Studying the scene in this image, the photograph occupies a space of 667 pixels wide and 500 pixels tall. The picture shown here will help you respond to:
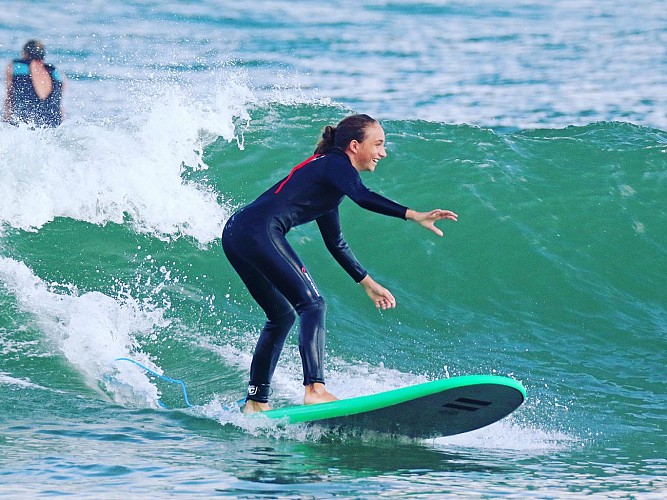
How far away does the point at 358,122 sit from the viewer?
5188mm

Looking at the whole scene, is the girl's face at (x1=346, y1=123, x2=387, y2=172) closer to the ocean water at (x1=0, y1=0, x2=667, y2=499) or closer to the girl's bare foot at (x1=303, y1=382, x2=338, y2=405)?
the girl's bare foot at (x1=303, y1=382, x2=338, y2=405)

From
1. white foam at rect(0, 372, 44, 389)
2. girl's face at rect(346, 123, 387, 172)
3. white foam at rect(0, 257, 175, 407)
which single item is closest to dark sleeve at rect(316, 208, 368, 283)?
girl's face at rect(346, 123, 387, 172)

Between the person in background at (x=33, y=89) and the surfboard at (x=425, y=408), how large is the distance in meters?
8.26

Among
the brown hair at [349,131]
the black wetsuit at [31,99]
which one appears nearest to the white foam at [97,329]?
the brown hair at [349,131]

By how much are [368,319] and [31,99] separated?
617cm

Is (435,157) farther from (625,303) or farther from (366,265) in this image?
(625,303)

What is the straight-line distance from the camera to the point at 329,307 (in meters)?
8.69

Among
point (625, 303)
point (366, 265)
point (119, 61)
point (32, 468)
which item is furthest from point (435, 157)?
point (119, 61)

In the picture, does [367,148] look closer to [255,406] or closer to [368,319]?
[255,406]

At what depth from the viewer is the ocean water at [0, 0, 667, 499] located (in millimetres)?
4812

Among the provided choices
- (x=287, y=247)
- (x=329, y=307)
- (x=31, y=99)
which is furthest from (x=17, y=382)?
(x=31, y=99)

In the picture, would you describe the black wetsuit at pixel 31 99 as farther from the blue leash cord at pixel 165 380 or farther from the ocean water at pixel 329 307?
the blue leash cord at pixel 165 380

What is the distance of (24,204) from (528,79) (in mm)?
17524

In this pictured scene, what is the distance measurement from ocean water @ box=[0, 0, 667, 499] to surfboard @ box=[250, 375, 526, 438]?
0.11 meters
